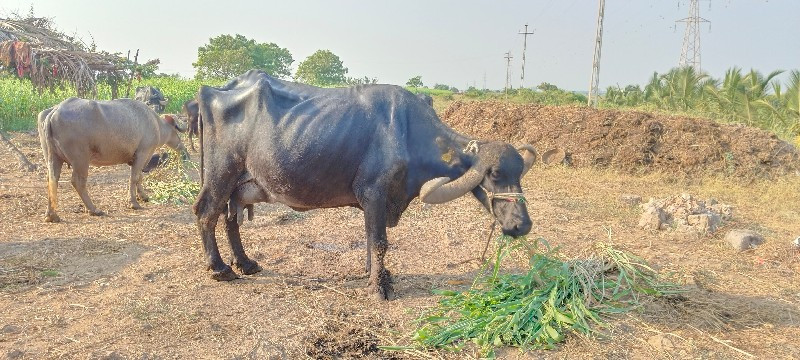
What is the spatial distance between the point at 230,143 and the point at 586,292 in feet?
10.4

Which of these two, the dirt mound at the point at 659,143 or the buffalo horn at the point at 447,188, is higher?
the dirt mound at the point at 659,143

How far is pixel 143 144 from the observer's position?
26.1ft

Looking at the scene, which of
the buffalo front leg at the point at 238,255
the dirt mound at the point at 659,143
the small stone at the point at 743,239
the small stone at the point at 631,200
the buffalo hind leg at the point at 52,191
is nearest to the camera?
the buffalo front leg at the point at 238,255

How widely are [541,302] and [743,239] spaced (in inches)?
160

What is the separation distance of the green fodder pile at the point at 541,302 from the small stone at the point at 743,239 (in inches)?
105

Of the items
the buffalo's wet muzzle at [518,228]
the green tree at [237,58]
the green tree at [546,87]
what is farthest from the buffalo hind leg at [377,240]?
the green tree at [237,58]

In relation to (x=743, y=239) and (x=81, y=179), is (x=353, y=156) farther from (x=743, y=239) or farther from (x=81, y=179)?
(x=743, y=239)

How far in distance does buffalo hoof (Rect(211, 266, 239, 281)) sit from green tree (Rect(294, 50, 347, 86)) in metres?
66.7

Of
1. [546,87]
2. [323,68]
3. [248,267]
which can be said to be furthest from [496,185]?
Result: [323,68]

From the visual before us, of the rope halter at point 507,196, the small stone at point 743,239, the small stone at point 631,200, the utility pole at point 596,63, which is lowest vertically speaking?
the small stone at point 743,239

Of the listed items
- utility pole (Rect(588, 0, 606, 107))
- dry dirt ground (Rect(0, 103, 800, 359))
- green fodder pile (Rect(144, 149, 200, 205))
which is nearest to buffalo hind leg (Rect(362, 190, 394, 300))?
dry dirt ground (Rect(0, 103, 800, 359))

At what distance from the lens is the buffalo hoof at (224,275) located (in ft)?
16.2

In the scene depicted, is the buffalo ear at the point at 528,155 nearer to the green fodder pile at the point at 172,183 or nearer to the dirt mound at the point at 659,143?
the green fodder pile at the point at 172,183

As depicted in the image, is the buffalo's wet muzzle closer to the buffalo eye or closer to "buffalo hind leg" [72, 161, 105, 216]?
the buffalo eye
